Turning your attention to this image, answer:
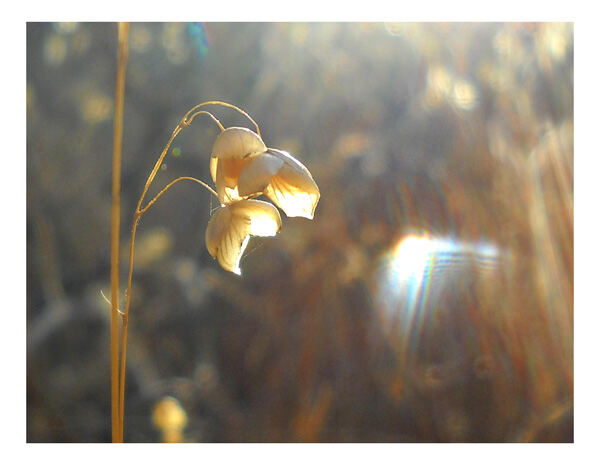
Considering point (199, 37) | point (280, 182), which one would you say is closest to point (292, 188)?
point (280, 182)

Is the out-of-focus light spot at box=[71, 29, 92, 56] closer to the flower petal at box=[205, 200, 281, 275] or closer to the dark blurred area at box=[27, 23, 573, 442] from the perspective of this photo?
the dark blurred area at box=[27, 23, 573, 442]

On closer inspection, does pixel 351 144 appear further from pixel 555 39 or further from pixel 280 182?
pixel 280 182

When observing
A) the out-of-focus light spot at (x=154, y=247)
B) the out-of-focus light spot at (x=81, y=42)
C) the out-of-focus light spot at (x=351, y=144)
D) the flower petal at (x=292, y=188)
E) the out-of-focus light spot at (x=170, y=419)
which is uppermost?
the out-of-focus light spot at (x=81, y=42)

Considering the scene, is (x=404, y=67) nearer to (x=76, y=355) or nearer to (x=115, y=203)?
(x=115, y=203)

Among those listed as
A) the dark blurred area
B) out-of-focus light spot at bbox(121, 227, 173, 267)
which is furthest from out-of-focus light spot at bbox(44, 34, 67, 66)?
out-of-focus light spot at bbox(121, 227, 173, 267)

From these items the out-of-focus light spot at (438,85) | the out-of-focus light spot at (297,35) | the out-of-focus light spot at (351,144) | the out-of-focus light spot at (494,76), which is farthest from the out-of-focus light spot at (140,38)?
the out-of-focus light spot at (494,76)

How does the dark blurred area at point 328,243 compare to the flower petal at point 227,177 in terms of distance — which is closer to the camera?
the flower petal at point 227,177

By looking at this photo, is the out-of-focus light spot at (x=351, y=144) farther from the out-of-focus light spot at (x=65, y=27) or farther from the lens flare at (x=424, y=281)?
the out-of-focus light spot at (x=65, y=27)
